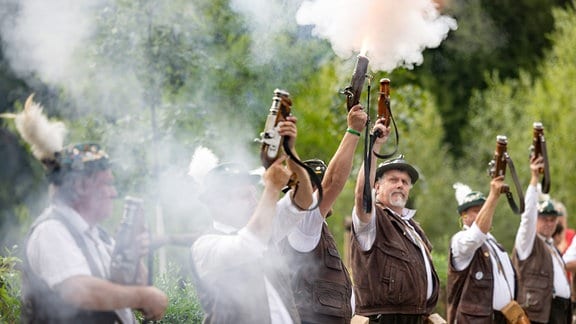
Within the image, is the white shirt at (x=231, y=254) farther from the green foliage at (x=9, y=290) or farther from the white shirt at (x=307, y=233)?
the green foliage at (x=9, y=290)

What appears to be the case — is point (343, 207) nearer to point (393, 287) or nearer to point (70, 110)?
point (70, 110)

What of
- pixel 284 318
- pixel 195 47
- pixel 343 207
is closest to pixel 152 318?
pixel 284 318

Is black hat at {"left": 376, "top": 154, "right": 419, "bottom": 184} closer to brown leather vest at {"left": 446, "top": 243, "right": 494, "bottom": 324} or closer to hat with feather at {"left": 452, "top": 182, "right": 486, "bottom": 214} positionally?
brown leather vest at {"left": 446, "top": 243, "right": 494, "bottom": 324}

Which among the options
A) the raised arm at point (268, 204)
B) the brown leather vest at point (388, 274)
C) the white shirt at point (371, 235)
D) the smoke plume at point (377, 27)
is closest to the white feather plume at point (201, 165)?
the raised arm at point (268, 204)

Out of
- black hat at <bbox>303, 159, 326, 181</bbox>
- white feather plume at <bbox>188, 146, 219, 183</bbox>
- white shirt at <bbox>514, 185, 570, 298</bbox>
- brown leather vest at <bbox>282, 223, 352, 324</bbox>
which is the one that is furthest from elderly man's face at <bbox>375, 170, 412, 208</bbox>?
white feather plume at <bbox>188, 146, 219, 183</bbox>

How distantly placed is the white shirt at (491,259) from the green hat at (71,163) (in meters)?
3.77

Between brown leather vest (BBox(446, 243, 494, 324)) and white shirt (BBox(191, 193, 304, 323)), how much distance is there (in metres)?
3.17

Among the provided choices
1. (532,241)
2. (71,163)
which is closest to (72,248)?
(71,163)

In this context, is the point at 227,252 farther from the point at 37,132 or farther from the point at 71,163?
the point at 37,132

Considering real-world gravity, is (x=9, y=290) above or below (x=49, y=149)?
below

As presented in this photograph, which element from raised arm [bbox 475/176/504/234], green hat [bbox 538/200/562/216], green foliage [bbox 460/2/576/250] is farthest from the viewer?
green foliage [bbox 460/2/576/250]

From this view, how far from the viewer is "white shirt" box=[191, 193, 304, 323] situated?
4496mm

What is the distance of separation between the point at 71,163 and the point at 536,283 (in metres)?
5.62

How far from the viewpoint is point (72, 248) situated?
13.6 feet
